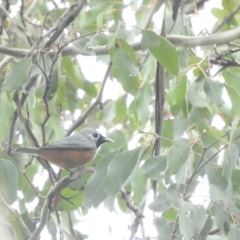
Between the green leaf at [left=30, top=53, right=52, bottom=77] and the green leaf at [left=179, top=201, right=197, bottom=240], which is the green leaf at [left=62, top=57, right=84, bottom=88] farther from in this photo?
the green leaf at [left=179, top=201, right=197, bottom=240]

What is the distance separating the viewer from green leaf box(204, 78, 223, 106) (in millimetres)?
3571

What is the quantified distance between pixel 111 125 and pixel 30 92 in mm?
1255

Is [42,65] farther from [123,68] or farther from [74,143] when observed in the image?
[74,143]

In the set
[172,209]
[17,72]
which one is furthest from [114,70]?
[172,209]

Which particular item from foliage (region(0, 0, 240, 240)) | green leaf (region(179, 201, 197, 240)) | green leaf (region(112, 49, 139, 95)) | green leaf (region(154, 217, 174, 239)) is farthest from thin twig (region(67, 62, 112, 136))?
green leaf (region(179, 201, 197, 240))

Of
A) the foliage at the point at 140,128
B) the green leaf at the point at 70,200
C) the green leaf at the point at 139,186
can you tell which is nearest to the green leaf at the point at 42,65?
the foliage at the point at 140,128

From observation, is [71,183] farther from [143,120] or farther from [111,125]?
[111,125]

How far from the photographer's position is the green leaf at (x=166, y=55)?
3.39 meters

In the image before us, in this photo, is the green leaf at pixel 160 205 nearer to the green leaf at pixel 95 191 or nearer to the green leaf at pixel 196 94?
the green leaf at pixel 95 191

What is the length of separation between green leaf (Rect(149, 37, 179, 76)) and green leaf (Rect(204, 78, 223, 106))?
0.81 feet

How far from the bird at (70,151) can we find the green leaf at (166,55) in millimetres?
976

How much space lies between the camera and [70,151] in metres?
4.41

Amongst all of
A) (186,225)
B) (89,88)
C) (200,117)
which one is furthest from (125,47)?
(89,88)

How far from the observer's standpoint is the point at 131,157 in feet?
10.2
